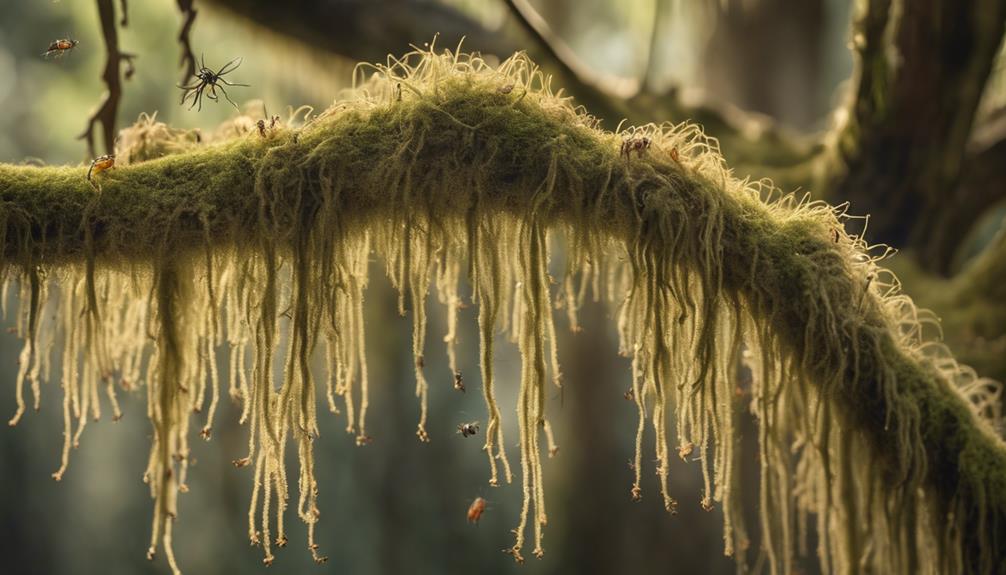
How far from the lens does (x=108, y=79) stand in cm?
279

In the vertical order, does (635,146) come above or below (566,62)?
below

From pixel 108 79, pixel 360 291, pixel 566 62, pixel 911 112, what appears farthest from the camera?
pixel 566 62

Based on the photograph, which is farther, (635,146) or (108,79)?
(108,79)

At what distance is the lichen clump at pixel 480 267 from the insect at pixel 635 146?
0.02 m

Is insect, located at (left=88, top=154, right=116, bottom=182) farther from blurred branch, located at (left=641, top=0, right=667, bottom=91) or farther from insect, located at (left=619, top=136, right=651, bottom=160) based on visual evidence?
blurred branch, located at (left=641, top=0, right=667, bottom=91)

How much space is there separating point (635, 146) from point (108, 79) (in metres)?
1.66

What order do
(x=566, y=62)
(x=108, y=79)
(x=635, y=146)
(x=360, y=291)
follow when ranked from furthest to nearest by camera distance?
(x=566, y=62), (x=108, y=79), (x=360, y=291), (x=635, y=146)

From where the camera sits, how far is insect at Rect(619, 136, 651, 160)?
6.94 ft

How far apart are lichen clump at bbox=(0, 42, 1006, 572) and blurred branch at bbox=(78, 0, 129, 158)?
59cm

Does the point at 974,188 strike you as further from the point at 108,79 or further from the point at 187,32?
the point at 108,79

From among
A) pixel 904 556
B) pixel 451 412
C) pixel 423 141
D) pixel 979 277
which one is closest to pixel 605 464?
pixel 451 412

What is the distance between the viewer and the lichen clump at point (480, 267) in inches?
82.5

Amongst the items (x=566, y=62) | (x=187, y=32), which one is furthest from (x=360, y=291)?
(x=566, y=62)

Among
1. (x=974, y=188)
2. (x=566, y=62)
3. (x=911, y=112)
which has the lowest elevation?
(x=911, y=112)
